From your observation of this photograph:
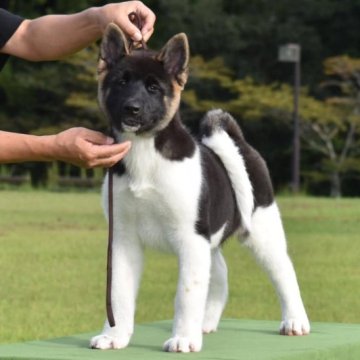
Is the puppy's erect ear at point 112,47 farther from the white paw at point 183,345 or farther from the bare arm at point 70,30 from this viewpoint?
the white paw at point 183,345

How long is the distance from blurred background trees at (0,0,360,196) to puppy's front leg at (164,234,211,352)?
27012 millimetres

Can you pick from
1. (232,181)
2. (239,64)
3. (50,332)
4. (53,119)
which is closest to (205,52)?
(239,64)

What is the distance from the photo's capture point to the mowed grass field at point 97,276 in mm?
7668

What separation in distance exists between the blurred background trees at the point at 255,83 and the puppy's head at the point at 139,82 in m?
27.1

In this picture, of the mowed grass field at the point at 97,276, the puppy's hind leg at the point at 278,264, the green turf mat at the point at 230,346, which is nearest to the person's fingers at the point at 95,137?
the green turf mat at the point at 230,346

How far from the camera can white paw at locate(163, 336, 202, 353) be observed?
13.1 feet

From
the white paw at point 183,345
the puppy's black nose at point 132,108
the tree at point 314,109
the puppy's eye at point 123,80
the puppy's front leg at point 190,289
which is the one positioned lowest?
the tree at point 314,109

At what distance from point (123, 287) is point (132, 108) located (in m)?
0.66

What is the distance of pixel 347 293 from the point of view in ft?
29.2

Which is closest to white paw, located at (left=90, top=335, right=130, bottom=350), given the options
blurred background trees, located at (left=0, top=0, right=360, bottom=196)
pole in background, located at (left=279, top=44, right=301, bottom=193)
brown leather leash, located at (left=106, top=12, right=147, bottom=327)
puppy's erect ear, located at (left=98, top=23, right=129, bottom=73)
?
brown leather leash, located at (left=106, top=12, right=147, bottom=327)

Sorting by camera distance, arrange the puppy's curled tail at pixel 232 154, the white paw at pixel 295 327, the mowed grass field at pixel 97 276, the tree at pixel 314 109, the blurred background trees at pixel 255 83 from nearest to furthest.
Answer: the puppy's curled tail at pixel 232 154 → the white paw at pixel 295 327 → the mowed grass field at pixel 97 276 → the tree at pixel 314 109 → the blurred background trees at pixel 255 83

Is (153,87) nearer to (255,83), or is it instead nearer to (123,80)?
(123,80)

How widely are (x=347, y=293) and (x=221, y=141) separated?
4.55 metres

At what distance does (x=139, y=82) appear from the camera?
3.91 meters
